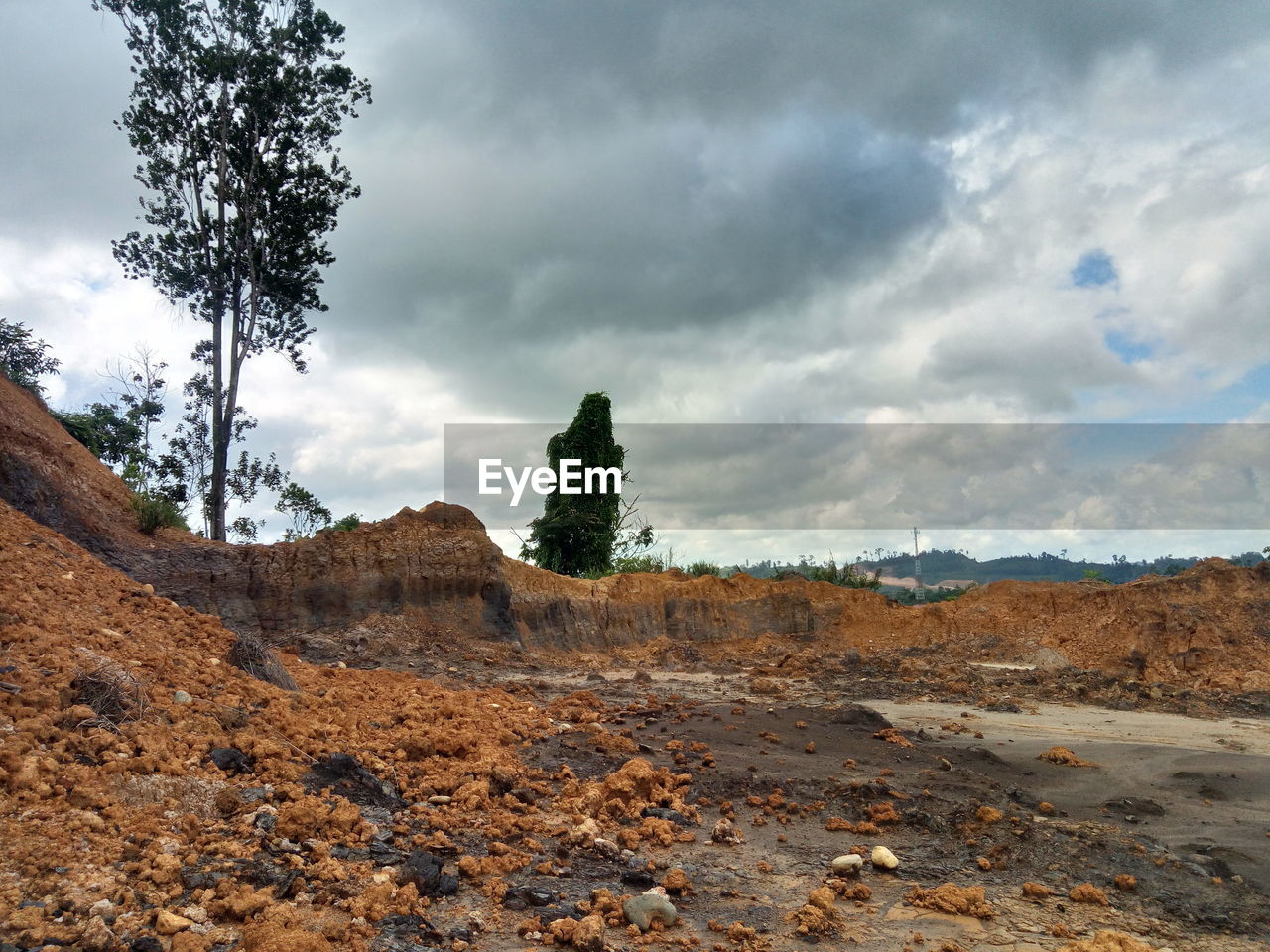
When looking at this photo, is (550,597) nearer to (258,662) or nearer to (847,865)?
(258,662)

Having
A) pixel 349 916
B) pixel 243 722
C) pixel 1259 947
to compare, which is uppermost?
pixel 243 722

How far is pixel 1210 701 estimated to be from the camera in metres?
12.0

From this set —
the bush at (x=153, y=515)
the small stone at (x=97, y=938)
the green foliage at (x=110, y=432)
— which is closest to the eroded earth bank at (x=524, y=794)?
the small stone at (x=97, y=938)

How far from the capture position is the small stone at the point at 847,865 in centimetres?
485

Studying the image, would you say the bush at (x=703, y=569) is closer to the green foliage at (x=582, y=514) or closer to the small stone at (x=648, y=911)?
the green foliage at (x=582, y=514)

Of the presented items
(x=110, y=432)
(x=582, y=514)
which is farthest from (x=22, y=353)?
(x=582, y=514)

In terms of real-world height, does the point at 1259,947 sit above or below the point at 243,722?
below

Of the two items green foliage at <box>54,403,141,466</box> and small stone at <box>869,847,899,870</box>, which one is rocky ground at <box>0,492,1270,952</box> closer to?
small stone at <box>869,847,899,870</box>

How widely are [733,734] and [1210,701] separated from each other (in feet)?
27.1

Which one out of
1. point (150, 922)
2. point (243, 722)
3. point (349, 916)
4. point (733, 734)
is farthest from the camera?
point (733, 734)

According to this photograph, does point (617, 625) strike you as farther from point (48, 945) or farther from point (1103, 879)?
point (48, 945)

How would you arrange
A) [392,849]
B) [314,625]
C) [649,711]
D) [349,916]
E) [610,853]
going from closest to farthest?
[349,916]
[392,849]
[610,853]
[649,711]
[314,625]

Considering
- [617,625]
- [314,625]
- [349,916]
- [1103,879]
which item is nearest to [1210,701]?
[1103,879]

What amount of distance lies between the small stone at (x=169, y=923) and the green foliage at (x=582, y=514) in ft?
60.2
